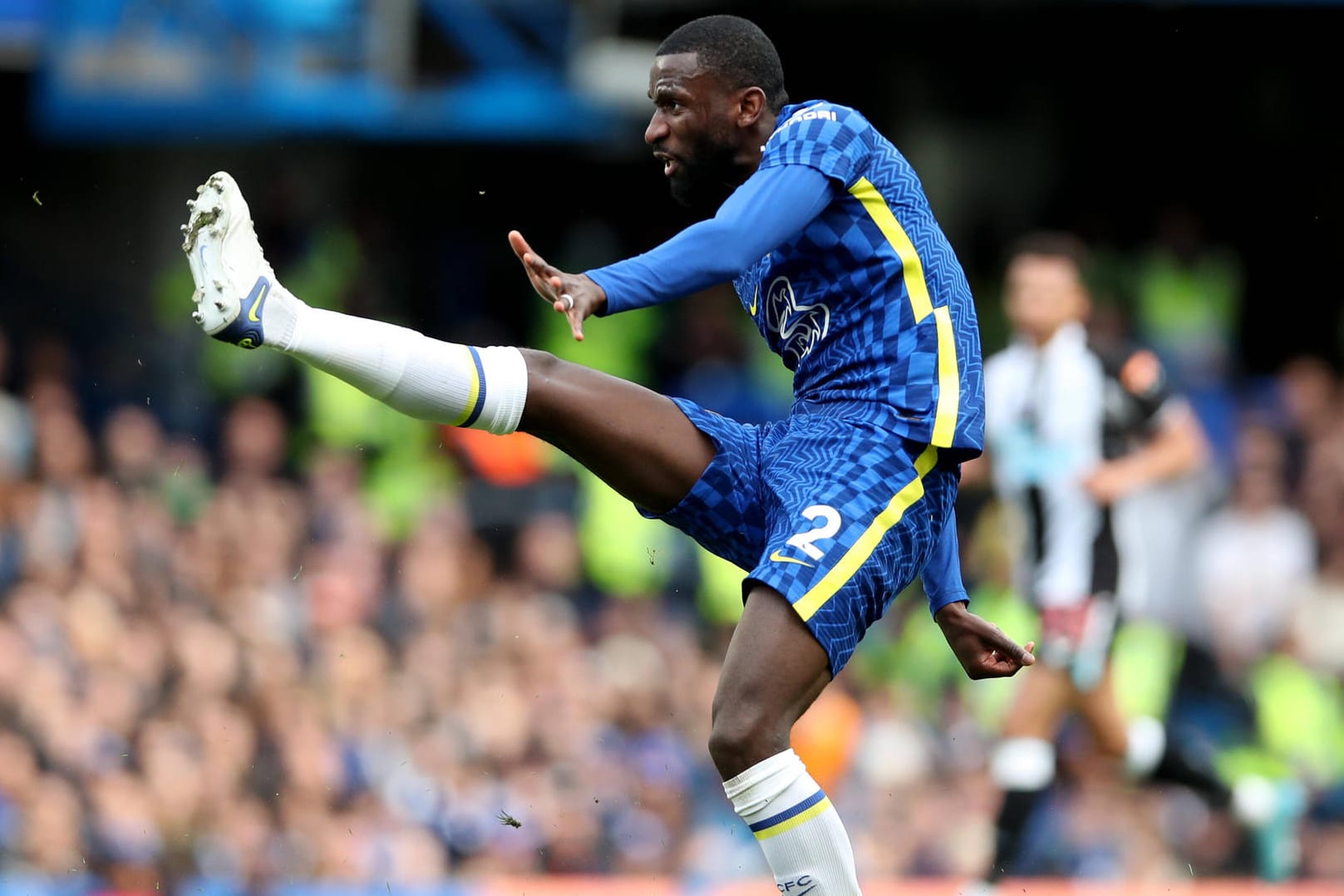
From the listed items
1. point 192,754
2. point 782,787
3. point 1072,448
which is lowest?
point 192,754

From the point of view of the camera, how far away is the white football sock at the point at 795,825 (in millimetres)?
4203

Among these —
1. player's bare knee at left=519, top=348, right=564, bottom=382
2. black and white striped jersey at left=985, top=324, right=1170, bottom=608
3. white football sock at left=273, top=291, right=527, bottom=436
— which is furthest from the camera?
black and white striped jersey at left=985, top=324, right=1170, bottom=608

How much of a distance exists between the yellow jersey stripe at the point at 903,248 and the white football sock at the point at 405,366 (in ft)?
3.05

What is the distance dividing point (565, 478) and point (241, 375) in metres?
2.08

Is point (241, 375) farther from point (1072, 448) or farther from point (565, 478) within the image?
point (1072, 448)

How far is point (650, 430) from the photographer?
4535 mm

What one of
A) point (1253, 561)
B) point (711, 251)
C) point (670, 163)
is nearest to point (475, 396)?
point (711, 251)

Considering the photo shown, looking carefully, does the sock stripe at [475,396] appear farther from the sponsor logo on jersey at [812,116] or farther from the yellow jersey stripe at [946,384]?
the yellow jersey stripe at [946,384]

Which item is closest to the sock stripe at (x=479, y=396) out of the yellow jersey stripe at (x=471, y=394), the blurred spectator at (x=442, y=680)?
the yellow jersey stripe at (x=471, y=394)

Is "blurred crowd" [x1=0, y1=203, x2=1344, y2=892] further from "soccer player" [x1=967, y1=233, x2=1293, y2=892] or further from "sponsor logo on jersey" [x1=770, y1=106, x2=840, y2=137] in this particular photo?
"sponsor logo on jersey" [x1=770, y1=106, x2=840, y2=137]

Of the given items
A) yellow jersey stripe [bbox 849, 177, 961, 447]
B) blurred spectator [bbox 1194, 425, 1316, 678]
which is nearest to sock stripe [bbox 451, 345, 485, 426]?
yellow jersey stripe [bbox 849, 177, 961, 447]

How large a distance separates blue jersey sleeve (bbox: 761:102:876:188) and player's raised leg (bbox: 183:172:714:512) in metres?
0.67

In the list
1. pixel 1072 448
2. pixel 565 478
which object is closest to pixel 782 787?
pixel 1072 448

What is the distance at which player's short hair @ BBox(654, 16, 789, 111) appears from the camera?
4.63m
